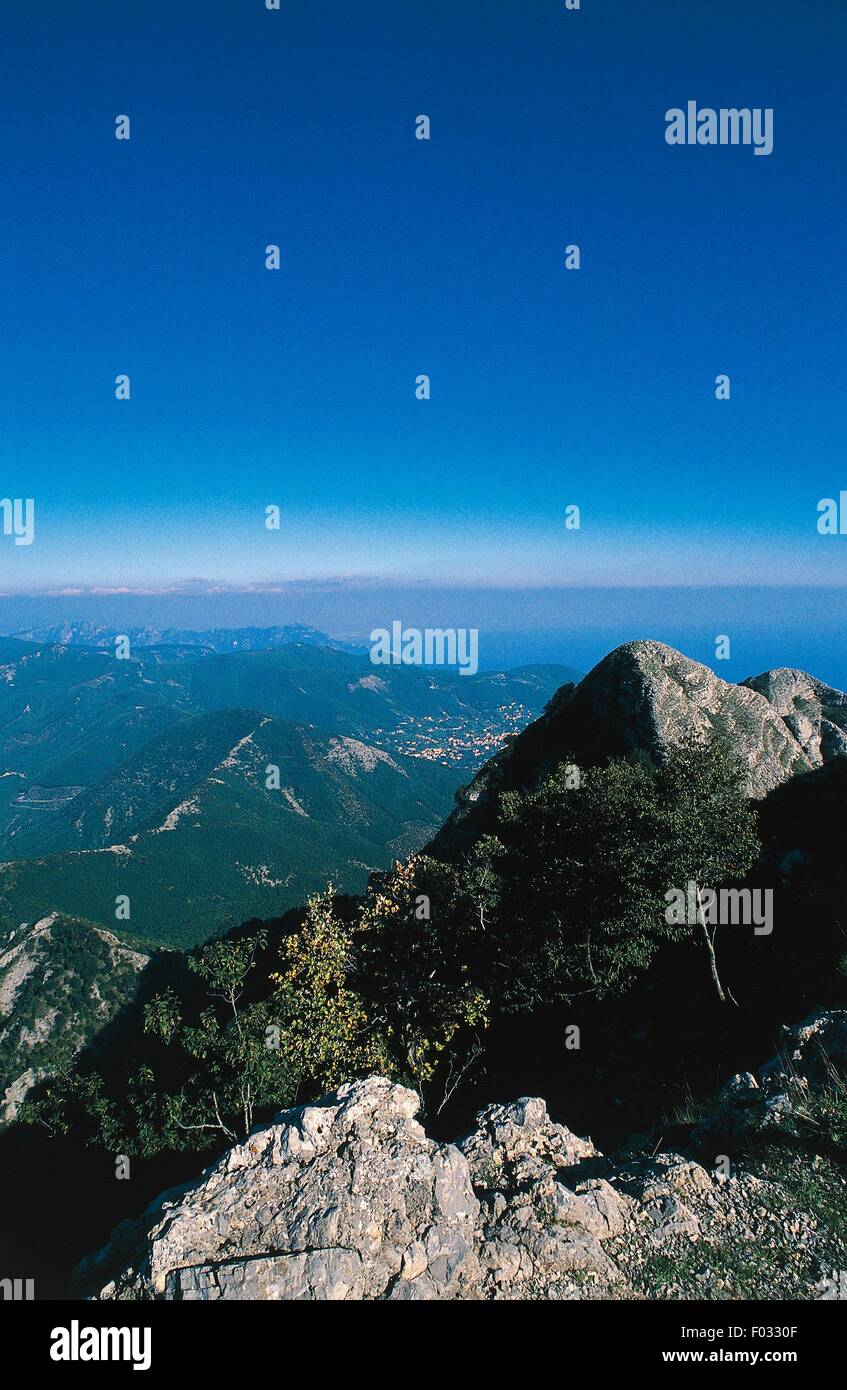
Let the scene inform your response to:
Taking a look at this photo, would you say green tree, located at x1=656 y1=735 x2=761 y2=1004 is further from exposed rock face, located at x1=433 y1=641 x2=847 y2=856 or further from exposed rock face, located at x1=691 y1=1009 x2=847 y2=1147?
exposed rock face, located at x1=433 y1=641 x2=847 y2=856

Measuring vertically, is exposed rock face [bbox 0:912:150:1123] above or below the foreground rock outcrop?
below

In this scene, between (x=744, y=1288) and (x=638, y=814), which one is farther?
(x=638, y=814)

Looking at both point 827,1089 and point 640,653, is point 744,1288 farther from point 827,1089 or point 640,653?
point 640,653

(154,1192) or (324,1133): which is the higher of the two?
(324,1133)

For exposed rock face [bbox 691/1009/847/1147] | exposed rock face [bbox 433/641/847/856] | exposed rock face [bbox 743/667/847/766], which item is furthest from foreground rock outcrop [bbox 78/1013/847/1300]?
exposed rock face [bbox 743/667/847/766]

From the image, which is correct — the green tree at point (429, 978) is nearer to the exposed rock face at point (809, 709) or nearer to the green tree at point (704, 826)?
the green tree at point (704, 826)
